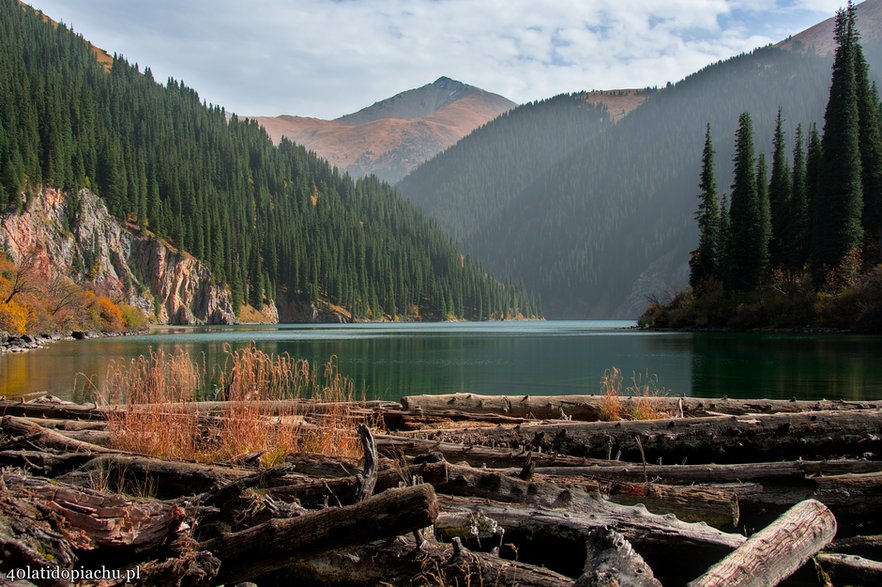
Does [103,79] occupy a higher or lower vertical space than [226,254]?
higher

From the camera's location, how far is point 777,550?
5379 millimetres

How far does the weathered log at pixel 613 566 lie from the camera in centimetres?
434

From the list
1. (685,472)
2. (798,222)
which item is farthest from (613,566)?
(798,222)

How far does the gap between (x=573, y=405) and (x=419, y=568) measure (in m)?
8.04

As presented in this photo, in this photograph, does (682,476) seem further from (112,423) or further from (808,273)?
(808,273)

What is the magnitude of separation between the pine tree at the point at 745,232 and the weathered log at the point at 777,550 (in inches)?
2704

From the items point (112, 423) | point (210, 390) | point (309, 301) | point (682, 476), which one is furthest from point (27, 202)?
point (682, 476)

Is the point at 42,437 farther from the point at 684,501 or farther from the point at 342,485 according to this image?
the point at 684,501

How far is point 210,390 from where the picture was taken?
23078 mm

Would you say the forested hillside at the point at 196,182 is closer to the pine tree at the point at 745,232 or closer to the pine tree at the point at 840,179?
the pine tree at the point at 745,232

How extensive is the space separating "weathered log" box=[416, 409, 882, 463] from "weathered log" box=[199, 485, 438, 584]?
4.81 m

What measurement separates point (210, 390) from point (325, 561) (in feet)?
62.6

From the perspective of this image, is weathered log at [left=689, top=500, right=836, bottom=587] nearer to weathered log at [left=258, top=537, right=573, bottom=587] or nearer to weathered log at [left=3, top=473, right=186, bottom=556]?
weathered log at [left=258, top=537, right=573, bottom=587]

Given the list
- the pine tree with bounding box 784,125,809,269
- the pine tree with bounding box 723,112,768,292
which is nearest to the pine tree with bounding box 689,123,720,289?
the pine tree with bounding box 723,112,768,292
